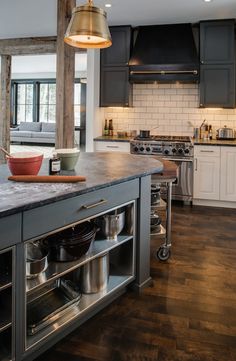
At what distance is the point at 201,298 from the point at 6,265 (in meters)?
1.54

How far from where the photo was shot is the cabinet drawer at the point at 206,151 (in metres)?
5.44

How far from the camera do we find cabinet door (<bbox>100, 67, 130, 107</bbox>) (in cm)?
602

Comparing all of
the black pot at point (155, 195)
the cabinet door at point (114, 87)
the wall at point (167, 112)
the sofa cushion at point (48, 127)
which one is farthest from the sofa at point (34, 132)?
the black pot at point (155, 195)

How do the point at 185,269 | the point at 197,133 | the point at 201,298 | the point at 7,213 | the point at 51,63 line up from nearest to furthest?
the point at 7,213, the point at 201,298, the point at 185,269, the point at 197,133, the point at 51,63

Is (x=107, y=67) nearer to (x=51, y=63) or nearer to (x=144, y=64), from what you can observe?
(x=144, y=64)

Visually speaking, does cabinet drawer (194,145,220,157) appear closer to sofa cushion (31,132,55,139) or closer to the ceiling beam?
the ceiling beam

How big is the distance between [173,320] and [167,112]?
14.1ft

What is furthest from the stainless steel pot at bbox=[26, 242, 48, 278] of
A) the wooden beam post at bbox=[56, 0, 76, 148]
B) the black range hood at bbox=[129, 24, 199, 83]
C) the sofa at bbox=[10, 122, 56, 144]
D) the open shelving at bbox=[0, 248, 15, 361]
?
the sofa at bbox=[10, 122, 56, 144]

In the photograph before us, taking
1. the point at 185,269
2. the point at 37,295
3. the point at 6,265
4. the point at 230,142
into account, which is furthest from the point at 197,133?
the point at 6,265

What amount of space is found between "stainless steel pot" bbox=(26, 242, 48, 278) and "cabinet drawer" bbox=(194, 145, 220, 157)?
3721 mm

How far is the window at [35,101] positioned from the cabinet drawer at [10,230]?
12775 mm

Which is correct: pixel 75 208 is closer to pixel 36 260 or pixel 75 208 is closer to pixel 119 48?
pixel 36 260

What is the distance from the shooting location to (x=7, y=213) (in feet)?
5.29

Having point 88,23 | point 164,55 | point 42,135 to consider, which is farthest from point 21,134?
point 88,23
